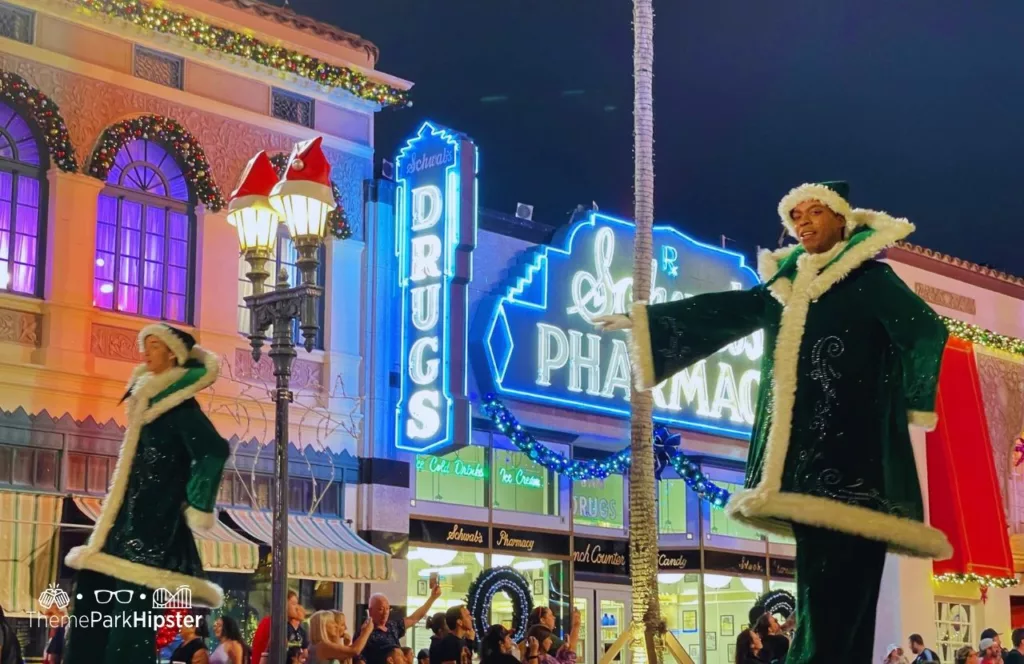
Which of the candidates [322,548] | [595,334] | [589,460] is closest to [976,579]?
[589,460]

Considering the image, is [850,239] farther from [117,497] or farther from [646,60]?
[646,60]

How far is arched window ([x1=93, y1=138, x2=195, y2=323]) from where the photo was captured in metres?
16.2

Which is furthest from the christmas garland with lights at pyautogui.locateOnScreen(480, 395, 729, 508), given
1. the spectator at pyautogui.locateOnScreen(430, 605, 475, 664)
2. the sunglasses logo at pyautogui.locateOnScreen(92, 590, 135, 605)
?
the sunglasses logo at pyautogui.locateOnScreen(92, 590, 135, 605)

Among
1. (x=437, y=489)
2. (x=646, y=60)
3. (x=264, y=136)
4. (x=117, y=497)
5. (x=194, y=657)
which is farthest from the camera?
(x=437, y=489)

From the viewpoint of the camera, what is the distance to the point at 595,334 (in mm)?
21750

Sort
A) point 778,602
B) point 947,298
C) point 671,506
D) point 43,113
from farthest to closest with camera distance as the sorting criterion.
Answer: point 947,298
point 671,506
point 778,602
point 43,113

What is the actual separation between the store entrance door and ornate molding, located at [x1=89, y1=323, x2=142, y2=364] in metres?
8.21

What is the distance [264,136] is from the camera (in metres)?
17.8

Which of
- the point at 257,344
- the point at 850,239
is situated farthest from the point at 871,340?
the point at 257,344

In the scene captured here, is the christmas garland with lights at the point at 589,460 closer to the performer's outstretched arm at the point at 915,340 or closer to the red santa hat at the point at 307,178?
the red santa hat at the point at 307,178

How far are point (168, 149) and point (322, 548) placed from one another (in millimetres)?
5022

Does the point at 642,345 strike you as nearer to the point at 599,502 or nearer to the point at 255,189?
the point at 255,189

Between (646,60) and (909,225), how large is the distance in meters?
10.2

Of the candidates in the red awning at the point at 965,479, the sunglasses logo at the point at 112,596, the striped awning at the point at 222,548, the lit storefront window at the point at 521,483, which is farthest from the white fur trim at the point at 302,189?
the red awning at the point at 965,479
